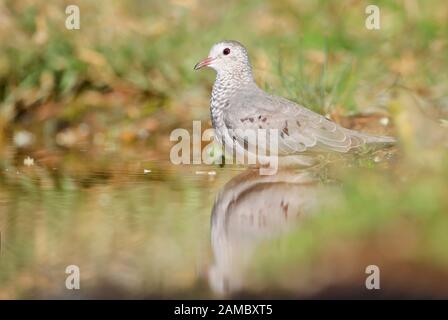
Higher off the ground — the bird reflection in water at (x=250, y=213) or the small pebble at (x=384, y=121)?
the small pebble at (x=384, y=121)

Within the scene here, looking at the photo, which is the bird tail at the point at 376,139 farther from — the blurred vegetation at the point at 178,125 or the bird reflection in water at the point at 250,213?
the bird reflection in water at the point at 250,213

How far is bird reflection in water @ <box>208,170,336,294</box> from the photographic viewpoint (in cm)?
494

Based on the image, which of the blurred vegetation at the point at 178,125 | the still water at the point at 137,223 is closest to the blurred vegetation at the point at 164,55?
the blurred vegetation at the point at 178,125

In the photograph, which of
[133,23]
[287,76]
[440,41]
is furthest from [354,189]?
[133,23]

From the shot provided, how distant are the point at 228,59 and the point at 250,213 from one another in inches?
74.4

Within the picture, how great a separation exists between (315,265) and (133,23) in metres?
5.74

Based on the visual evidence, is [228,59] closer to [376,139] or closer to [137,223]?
[376,139]

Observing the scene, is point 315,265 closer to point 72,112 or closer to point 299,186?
point 299,186

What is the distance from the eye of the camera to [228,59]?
25.0ft

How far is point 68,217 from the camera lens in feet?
19.8

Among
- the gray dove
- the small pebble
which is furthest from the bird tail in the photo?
the small pebble

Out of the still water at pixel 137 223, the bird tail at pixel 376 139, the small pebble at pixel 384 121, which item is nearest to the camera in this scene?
the still water at pixel 137 223

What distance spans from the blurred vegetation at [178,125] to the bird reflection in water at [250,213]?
0.10 metres

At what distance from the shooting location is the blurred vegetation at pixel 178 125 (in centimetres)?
493
